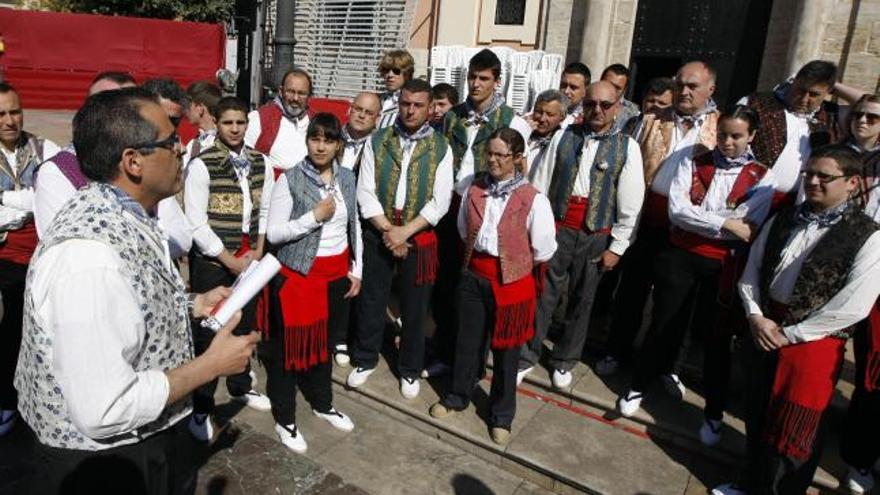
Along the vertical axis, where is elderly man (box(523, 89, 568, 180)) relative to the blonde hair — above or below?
below

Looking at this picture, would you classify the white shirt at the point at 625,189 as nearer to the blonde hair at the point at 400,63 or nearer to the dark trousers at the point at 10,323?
the blonde hair at the point at 400,63

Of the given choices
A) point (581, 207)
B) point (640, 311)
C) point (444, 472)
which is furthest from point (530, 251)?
point (444, 472)

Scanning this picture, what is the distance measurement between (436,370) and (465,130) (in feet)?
5.78

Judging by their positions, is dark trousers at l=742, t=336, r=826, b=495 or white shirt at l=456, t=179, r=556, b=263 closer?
dark trousers at l=742, t=336, r=826, b=495

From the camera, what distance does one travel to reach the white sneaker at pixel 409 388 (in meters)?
4.29

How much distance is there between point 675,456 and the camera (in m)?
3.75

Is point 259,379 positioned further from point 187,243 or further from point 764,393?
point 764,393

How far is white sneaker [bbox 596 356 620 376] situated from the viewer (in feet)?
14.4

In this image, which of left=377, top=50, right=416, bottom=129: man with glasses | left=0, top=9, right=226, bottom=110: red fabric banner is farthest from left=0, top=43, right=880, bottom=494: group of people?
left=0, top=9, right=226, bottom=110: red fabric banner

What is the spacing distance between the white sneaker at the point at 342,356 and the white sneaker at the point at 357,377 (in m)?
0.23

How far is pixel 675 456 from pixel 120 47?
20108 millimetres

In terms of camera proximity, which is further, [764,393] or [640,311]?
[640,311]

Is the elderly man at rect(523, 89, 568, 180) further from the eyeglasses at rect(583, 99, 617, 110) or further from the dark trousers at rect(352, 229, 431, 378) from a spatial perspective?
the dark trousers at rect(352, 229, 431, 378)

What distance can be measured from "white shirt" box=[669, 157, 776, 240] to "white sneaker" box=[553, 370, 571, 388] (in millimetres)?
1299
